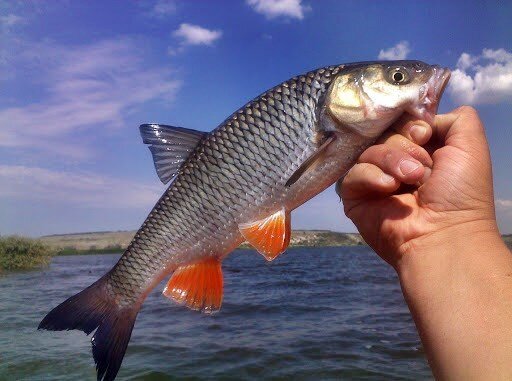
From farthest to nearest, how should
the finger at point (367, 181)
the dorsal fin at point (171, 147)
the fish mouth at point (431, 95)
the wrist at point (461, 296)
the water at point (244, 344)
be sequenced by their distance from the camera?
the water at point (244, 344), the dorsal fin at point (171, 147), the fish mouth at point (431, 95), the finger at point (367, 181), the wrist at point (461, 296)

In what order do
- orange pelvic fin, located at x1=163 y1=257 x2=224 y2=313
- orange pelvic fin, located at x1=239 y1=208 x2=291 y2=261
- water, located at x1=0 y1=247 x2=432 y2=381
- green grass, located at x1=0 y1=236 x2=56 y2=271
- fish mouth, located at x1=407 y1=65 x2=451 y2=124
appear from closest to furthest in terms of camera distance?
fish mouth, located at x1=407 y1=65 x2=451 y2=124, orange pelvic fin, located at x1=239 y1=208 x2=291 y2=261, orange pelvic fin, located at x1=163 y1=257 x2=224 y2=313, water, located at x1=0 y1=247 x2=432 y2=381, green grass, located at x1=0 y1=236 x2=56 y2=271

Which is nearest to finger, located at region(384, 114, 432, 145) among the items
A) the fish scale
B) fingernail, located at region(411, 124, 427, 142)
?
fingernail, located at region(411, 124, 427, 142)

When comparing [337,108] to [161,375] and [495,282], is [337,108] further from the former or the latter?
[161,375]

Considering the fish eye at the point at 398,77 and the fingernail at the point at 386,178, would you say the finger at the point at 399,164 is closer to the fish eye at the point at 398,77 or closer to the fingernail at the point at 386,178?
the fingernail at the point at 386,178

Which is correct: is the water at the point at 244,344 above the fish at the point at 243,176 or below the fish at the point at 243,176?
below

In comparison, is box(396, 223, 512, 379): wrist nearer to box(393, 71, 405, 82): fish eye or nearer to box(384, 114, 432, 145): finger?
box(384, 114, 432, 145): finger

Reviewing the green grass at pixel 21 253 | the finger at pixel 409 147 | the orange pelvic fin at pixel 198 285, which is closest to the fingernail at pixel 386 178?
the finger at pixel 409 147

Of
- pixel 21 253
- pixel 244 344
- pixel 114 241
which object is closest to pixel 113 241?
pixel 114 241
